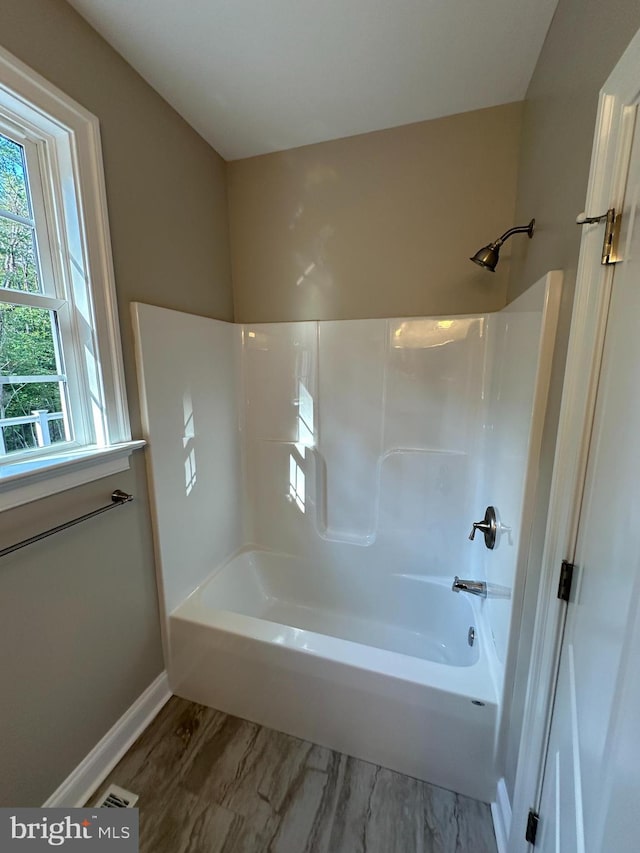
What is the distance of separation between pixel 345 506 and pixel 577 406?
56.4 inches

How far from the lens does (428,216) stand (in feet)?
5.67

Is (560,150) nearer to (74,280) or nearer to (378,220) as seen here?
(378,220)

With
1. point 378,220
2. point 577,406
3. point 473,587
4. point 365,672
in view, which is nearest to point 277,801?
point 365,672

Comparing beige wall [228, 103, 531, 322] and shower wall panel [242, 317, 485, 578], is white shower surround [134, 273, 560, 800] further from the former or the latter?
beige wall [228, 103, 531, 322]

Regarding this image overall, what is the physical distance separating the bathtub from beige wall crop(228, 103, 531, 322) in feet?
4.97

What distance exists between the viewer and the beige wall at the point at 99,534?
1058mm

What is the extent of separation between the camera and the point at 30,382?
117cm

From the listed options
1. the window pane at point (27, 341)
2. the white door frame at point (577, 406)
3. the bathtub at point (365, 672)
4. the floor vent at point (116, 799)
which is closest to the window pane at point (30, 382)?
the window pane at point (27, 341)

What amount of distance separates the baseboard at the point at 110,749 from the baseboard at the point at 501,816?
1.39 meters

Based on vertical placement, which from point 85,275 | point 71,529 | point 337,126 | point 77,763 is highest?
point 337,126

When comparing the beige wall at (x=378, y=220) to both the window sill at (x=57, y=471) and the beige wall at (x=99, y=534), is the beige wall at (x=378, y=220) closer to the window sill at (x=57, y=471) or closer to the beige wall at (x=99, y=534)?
the beige wall at (x=99, y=534)

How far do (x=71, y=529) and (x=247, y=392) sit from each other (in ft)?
3.77

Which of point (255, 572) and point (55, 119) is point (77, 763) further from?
point (55, 119)

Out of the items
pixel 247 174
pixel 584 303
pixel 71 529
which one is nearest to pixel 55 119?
pixel 247 174
